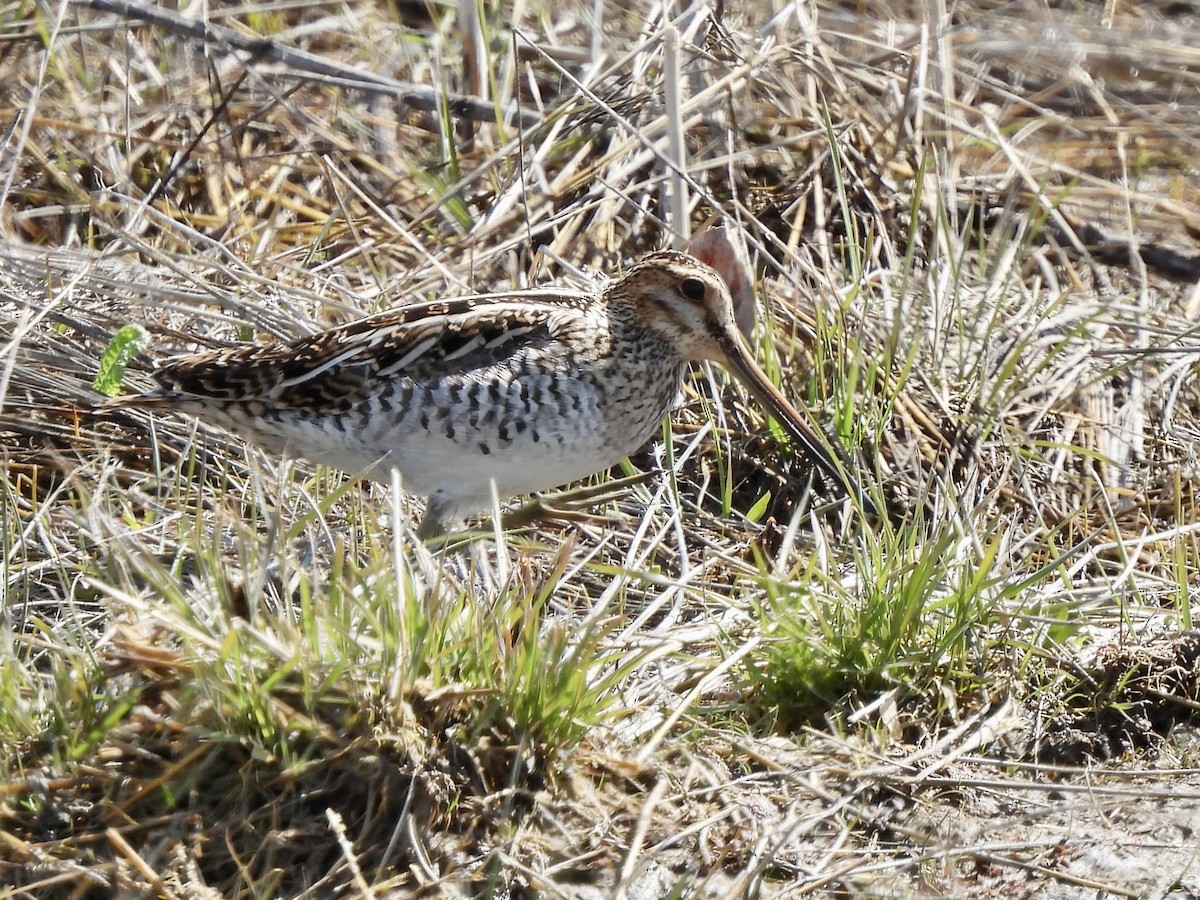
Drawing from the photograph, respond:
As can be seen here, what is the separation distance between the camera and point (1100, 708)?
11.0 feet

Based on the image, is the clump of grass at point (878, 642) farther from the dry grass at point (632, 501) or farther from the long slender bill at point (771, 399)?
the long slender bill at point (771, 399)

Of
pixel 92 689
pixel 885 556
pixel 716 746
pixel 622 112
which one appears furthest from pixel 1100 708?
pixel 622 112

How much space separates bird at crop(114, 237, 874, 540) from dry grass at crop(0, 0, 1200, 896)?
0.53 feet

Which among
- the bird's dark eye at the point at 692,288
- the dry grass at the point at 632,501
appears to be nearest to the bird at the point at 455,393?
the bird's dark eye at the point at 692,288

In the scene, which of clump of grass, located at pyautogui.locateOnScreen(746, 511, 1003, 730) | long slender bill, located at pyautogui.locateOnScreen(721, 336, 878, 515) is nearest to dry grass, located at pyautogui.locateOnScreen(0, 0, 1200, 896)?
clump of grass, located at pyautogui.locateOnScreen(746, 511, 1003, 730)

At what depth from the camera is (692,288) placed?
4.05m

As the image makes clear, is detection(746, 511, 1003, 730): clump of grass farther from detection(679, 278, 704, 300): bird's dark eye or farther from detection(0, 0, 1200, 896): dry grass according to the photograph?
detection(679, 278, 704, 300): bird's dark eye

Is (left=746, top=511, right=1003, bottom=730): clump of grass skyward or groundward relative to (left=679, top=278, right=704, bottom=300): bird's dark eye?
groundward

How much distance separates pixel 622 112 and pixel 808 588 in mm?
2392

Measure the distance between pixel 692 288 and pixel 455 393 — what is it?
0.73 m

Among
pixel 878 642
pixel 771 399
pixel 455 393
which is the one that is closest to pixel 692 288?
pixel 771 399

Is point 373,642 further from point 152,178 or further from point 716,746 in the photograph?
point 152,178

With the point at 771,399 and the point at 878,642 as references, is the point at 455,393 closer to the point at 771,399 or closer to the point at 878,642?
the point at 771,399

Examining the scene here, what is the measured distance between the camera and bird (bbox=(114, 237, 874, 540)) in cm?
372
